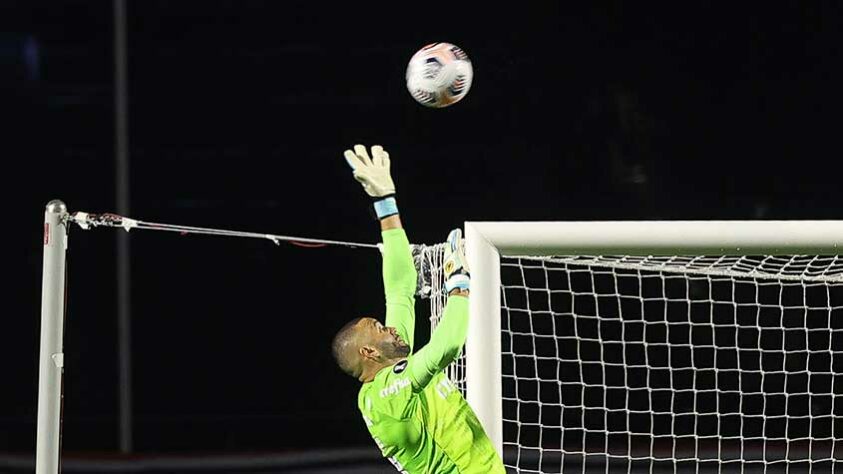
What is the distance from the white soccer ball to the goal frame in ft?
1.23

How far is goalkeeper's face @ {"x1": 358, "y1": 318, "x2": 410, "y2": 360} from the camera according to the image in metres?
3.30

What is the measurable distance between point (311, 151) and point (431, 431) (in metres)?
3.02

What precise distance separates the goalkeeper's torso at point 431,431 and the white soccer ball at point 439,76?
756 millimetres

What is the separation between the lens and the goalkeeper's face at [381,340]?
10.8 ft

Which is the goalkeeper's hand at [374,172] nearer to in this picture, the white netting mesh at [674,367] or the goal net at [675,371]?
the goal net at [675,371]

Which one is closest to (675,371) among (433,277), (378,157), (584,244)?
(433,277)

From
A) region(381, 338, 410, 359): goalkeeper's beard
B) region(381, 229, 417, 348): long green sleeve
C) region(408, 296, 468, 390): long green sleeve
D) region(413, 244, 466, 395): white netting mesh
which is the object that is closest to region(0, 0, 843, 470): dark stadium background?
region(413, 244, 466, 395): white netting mesh

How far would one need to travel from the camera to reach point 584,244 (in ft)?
11.2

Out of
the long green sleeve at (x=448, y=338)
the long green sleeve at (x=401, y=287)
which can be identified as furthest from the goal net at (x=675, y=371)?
the long green sleeve at (x=448, y=338)

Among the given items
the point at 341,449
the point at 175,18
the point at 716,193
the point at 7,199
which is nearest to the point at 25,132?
the point at 7,199

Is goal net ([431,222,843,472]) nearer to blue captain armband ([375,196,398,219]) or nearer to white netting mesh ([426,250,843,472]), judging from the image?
white netting mesh ([426,250,843,472])

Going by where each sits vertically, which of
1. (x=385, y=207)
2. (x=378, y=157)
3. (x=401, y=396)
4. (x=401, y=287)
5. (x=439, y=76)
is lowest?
(x=401, y=396)

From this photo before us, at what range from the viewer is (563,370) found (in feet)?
20.2

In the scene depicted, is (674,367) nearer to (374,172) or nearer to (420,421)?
(420,421)
